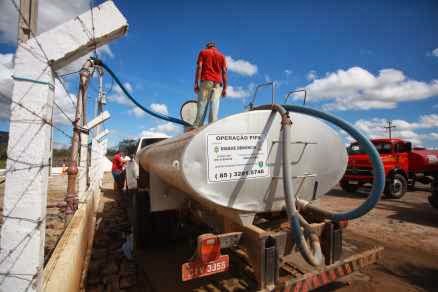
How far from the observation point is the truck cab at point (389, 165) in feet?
33.1

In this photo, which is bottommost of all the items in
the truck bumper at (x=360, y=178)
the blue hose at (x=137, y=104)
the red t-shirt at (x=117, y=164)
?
the truck bumper at (x=360, y=178)

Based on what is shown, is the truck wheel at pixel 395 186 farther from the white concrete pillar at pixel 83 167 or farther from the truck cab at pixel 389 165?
the white concrete pillar at pixel 83 167

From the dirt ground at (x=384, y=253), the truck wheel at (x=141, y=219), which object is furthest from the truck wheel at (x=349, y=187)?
the truck wheel at (x=141, y=219)

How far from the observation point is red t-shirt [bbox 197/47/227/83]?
4132mm

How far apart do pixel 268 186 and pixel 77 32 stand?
1983 millimetres

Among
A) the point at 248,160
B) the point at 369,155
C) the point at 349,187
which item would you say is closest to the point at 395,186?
the point at 349,187

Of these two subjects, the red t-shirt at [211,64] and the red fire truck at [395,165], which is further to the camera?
the red fire truck at [395,165]

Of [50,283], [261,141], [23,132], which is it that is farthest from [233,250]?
[23,132]

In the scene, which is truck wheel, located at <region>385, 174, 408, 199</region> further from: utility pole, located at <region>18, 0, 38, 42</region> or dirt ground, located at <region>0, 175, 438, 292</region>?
utility pole, located at <region>18, 0, 38, 42</region>

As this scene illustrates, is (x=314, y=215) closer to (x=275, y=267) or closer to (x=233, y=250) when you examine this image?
(x=275, y=267)

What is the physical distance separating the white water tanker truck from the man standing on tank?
1416mm

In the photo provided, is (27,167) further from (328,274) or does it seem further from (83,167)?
(83,167)

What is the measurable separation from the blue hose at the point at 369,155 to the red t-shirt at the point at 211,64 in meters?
1.91

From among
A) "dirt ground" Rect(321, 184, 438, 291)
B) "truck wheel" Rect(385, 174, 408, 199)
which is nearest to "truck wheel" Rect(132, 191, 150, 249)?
"dirt ground" Rect(321, 184, 438, 291)
